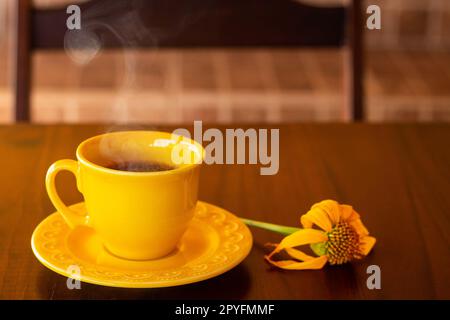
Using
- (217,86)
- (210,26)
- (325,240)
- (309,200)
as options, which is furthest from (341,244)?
(217,86)

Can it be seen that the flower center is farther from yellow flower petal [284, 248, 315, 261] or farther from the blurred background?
the blurred background

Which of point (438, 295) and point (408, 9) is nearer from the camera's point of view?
point (438, 295)

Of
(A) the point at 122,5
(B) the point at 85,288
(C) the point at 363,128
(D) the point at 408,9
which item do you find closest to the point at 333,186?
(C) the point at 363,128

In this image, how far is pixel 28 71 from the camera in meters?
1.17

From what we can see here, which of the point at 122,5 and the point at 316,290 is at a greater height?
the point at 122,5

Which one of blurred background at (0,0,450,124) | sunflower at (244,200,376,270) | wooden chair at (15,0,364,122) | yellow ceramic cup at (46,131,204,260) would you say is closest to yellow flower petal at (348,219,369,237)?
sunflower at (244,200,376,270)

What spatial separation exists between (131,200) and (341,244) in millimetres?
167

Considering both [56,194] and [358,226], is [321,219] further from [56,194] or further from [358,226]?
[56,194]

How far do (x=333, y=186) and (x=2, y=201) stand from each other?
0.32 meters

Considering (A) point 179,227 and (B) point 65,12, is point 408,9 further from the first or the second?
(A) point 179,227

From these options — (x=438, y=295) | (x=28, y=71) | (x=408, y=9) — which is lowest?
(x=438, y=295)

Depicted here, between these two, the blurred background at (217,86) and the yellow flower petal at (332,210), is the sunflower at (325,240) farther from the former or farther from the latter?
the blurred background at (217,86)

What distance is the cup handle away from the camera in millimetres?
666

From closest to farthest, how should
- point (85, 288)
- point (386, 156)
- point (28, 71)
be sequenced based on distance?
point (85, 288) → point (386, 156) → point (28, 71)
